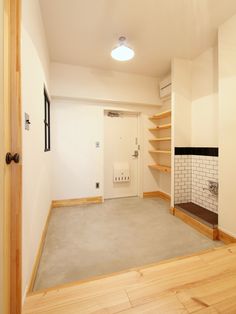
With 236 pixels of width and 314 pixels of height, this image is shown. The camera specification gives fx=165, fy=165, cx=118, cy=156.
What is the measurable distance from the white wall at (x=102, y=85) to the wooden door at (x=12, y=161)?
2.30 meters

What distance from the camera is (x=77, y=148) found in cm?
340

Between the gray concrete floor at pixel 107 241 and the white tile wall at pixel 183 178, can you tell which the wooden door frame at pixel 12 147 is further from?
the white tile wall at pixel 183 178

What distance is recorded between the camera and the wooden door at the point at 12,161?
860 mm

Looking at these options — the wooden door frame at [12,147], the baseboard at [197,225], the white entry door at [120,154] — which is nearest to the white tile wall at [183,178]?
the baseboard at [197,225]

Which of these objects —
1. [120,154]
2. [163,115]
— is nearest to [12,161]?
[120,154]

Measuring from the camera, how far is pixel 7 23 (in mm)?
876

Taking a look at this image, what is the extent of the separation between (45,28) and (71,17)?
45 cm

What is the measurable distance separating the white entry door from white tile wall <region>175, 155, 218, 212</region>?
47.3 inches

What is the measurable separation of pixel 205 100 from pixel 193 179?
1368 millimetres

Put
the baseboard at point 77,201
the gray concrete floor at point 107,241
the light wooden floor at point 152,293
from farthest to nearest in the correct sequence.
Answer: the baseboard at point 77,201, the gray concrete floor at point 107,241, the light wooden floor at point 152,293

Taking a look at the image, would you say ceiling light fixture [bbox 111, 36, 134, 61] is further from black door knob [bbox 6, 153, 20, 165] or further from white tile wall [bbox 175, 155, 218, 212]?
black door knob [bbox 6, 153, 20, 165]

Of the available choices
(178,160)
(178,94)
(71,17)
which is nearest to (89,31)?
(71,17)

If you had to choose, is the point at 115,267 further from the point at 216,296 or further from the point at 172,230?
the point at 172,230

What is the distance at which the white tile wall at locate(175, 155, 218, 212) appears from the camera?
271 centimetres
